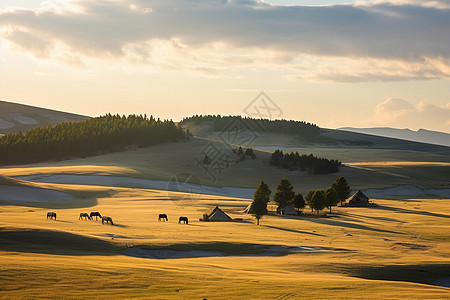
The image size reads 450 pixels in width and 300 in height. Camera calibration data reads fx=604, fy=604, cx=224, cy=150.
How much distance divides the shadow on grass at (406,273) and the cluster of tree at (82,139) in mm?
136118

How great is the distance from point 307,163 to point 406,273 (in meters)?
107

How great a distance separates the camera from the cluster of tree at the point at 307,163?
141137mm

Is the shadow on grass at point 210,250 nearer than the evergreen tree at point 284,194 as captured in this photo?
Yes

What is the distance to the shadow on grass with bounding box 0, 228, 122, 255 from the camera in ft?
125

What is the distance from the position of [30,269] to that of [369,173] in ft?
391

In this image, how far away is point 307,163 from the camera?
145000 millimetres

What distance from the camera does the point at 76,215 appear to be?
226ft

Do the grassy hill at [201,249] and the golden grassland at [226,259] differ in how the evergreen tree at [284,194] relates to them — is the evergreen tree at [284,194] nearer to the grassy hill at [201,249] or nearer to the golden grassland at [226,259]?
the grassy hill at [201,249]

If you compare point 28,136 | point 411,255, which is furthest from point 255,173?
point 411,255

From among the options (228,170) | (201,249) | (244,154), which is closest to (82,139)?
(244,154)

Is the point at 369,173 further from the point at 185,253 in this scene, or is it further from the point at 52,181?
the point at 185,253

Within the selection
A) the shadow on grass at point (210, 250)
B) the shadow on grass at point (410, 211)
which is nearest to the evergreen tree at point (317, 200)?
the shadow on grass at point (410, 211)

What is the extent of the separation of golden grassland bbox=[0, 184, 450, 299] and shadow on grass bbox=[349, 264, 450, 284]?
0.08 m

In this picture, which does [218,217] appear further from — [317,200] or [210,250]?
[210,250]
